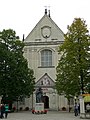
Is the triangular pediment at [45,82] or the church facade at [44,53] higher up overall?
the church facade at [44,53]

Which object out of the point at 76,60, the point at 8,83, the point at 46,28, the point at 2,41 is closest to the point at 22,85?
the point at 8,83

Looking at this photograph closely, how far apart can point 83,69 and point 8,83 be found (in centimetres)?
1301

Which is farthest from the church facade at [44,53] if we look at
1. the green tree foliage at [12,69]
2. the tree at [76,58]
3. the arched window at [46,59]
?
the tree at [76,58]

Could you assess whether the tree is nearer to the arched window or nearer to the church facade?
the church facade

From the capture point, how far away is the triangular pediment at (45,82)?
59.9 meters

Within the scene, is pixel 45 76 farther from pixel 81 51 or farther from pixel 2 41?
pixel 81 51

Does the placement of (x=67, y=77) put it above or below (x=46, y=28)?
below

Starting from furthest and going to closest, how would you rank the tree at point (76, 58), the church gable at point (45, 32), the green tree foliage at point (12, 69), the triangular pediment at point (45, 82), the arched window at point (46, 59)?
1. the church gable at point (45, 32)
2. the arched window at point (46, 59)
3. the triangular pediment at point (45, 82)
4. the green tree foliage at point (12, 69)
5. the tree at point (76, 58)

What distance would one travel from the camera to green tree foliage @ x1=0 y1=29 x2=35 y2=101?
4822cm

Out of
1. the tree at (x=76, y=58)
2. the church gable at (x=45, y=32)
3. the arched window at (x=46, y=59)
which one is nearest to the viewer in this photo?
the tree at (x=76, y=58)

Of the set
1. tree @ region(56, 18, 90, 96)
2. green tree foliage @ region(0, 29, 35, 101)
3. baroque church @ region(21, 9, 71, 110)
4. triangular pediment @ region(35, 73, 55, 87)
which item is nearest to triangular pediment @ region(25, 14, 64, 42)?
baroque church @ region(21, 9, 71, 110)

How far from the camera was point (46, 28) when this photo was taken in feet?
206

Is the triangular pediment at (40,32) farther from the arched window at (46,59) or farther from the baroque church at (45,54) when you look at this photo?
the arched window at (46,59)

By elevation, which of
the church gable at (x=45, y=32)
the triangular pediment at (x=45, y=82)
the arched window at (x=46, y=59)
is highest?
the church gable at (x=45, y=32)
